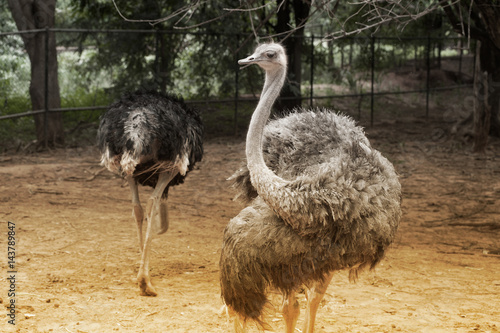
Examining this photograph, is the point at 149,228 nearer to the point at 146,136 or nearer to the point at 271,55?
the point at 146,136

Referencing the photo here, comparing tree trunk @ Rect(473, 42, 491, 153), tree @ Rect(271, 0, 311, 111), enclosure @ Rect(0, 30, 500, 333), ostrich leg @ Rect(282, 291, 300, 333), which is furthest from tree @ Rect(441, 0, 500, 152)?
ostrich leg @ Rect(282, 291, 300, 333)

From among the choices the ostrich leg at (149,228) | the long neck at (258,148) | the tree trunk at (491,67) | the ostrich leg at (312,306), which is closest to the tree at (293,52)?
the tree trunk at (491,67)

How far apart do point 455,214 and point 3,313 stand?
523 centimetres

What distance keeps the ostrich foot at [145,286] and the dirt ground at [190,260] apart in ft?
0.23

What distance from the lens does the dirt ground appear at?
457 cm

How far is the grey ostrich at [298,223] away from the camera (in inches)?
138

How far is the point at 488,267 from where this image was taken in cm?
578

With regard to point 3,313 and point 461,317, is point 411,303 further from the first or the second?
point 3,313

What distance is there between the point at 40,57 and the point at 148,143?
734cm

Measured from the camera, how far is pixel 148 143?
191 inches

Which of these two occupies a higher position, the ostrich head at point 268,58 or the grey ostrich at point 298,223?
the ostrich head at point 268,58

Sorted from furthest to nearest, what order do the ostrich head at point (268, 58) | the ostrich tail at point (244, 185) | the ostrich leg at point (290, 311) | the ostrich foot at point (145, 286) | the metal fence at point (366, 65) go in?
the metal fence at point (366, 65) < the ostrich foot at point (145, 286) < the ostrich tail at point (244, 185) < the ostrich leg at point (290, 311) < the ostrich head at point (268, 58)

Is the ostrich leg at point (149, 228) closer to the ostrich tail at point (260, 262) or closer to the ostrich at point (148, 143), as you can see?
the ostrich at point (148, 143)

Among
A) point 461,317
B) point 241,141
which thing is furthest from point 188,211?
point 241,141
